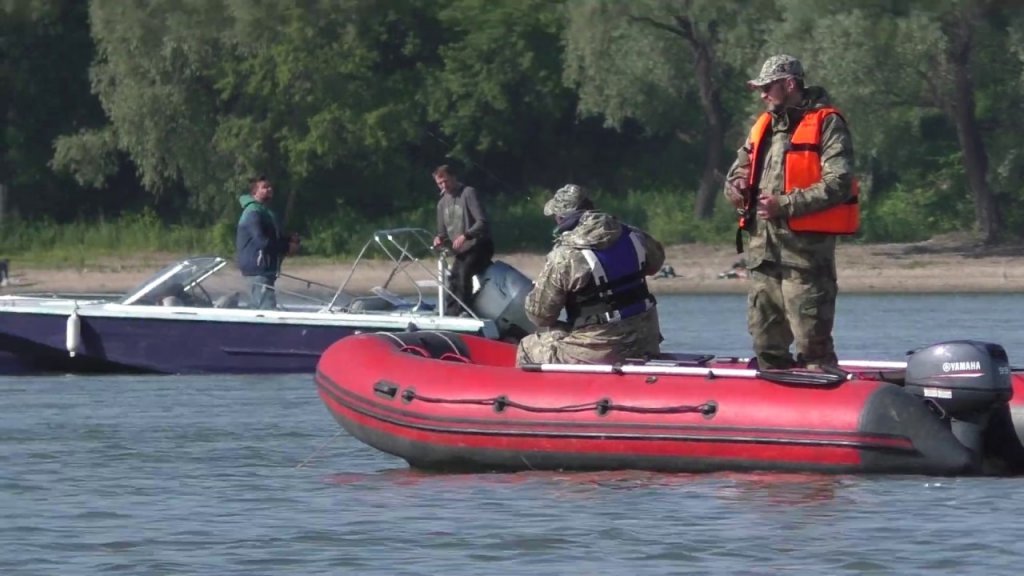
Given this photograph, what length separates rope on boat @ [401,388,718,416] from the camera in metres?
8.65

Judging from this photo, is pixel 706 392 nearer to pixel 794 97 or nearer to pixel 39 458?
pixel 794 97

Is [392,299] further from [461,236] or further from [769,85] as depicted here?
[769,85]

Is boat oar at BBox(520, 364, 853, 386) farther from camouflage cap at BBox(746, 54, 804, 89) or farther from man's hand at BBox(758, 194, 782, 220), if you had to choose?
camouflage cap at BBox(746, 54, 804, 89)

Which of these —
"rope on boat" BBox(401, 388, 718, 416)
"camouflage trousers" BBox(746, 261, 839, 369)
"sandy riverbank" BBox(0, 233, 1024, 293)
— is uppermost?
"camouflage trousers" BBox(746, 261, 839, 369)

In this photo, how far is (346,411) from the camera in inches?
376

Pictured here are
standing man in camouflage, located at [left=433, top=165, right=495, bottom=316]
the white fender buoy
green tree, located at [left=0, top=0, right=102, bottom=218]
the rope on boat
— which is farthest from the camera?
green tree, located at [left=0, top=0, right=102, bottom=218]

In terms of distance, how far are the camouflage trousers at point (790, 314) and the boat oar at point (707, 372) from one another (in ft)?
0.55

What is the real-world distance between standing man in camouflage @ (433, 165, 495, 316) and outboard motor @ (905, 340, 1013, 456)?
201 inches

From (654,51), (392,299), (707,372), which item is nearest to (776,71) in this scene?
(707,372)

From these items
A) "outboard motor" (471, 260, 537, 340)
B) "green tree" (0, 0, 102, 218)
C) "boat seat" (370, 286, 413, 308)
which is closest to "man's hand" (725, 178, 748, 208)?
"outboard motor" (471, 260, 537, 340)

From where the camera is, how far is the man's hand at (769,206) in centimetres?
857

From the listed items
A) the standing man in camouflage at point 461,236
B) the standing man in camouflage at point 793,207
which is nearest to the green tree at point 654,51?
the standing man in camouflage at point 461,236

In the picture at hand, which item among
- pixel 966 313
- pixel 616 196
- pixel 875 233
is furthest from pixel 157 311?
pixel 616 196

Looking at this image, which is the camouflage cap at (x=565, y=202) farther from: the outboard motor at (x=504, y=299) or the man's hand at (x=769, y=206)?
the outboard motor at (x=504, y=299)
